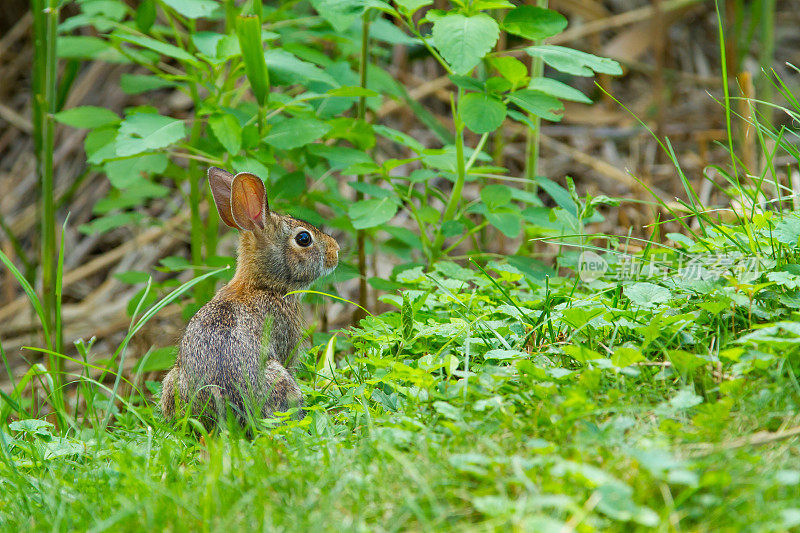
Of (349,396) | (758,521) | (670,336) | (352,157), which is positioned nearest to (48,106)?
(352,157)

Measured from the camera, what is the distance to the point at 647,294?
291 centimetres

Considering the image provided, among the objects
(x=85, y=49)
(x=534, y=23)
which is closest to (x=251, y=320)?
(x=534, y=23)

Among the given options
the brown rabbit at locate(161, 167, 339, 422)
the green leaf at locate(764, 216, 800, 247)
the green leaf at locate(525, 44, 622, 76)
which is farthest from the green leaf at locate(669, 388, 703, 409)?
the green leaf at locate(525, 44, 622, 76)

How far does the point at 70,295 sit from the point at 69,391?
1.26 m

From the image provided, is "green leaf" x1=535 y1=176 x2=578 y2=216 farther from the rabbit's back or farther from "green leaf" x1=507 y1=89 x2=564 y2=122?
the rabbit's back

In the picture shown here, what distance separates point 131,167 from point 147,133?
0.47 metres

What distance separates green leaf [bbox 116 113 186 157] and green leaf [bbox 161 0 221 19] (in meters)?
0.52

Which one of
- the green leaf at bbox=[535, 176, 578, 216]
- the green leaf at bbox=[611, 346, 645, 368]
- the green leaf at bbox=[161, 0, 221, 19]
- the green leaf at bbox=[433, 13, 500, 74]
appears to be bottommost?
the green leaf at bbox=[611, 346, 645, 368]

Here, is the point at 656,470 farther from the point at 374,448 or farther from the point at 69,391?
the point at 69,391

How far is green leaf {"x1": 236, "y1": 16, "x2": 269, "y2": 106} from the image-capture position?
3.64 metres

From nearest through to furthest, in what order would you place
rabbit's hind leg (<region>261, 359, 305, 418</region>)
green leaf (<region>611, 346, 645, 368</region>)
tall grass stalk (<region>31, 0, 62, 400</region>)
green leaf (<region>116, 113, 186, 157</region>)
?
green leaf (<region>611, 346, 645, 368</region>) → rabbit's hind leg (<region>261, 359, 305, 418</region>) → green leaf (<region>116, 113, 186, 157</region>) → tall grass stalk (<region>31, 0, 62, 400</region>)

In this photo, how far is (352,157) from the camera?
4.17 m

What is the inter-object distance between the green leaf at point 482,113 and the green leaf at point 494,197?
0.50 metres

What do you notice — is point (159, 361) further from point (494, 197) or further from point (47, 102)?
point (494, 197)
